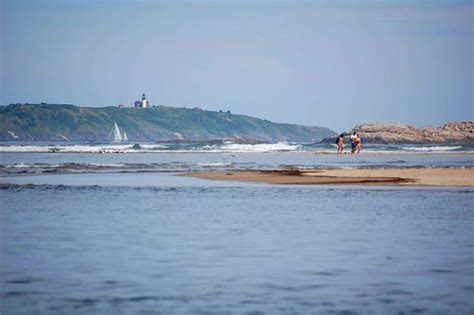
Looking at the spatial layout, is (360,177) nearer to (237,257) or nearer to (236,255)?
(236,255)

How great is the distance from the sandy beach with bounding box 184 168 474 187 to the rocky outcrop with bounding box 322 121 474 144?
224ft

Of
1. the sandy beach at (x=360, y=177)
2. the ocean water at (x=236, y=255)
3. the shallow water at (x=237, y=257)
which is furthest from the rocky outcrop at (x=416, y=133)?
the shallow water at (x=237, y=257)

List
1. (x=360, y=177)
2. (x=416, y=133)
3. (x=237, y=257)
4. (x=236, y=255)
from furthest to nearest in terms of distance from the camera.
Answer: (x=416, y=133)
(x=360, y=177)
(x=236, y=255)
(x=237, y=257)

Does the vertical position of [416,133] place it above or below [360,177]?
above

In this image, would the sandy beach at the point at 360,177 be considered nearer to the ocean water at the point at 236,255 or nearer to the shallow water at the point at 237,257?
the ocean water at the point at 236,255

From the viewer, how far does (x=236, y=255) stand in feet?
38.9

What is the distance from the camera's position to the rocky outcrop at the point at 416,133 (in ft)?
340

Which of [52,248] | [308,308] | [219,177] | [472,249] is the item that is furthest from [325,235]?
[219,177]

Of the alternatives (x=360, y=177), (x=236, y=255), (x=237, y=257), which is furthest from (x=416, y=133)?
(x=237, y=257)

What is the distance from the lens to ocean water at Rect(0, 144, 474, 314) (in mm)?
8914

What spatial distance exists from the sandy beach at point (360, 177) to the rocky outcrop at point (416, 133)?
224 ft

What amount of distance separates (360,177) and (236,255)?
20464mm

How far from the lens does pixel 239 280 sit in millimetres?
10008

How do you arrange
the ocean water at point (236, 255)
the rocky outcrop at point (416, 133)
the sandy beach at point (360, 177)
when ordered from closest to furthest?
1. the ocean water at point (236, 255)
2. the sandy beach at point (360, 177)
3. the rocky outcrop at point (416, 133)
